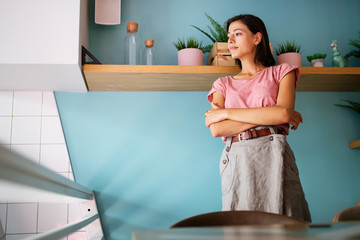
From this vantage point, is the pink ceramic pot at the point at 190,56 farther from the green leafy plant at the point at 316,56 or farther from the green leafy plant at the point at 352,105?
the green leafy plant at the point at 352,105

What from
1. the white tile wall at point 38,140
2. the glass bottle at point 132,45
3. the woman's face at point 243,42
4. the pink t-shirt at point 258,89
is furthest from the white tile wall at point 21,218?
the woman's face at point 243,42

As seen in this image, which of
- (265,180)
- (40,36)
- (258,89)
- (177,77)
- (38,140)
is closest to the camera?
(265,180)

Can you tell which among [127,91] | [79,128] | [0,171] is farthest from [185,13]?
[0,171]

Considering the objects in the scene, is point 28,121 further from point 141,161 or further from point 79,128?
point 141,161

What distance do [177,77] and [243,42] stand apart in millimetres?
448

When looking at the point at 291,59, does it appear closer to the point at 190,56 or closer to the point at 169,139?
the point at 190,56

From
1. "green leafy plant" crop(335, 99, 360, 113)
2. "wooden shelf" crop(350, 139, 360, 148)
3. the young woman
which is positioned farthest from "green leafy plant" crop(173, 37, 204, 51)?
"wooden shelf" crop(350, 139, 360, 148)

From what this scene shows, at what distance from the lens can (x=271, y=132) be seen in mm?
1205

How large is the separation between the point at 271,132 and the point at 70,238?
1265mm

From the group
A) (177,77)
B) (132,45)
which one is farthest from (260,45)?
(132,45)

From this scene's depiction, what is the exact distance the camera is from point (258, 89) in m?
1.30

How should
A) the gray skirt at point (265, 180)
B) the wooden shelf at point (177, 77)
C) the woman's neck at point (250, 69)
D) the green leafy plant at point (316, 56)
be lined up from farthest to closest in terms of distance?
the green leafy plant at point (316, 56), the wooden shelf at point (177, 77), the woman's neck at point (250, 69), the gray skirt at point (265, 180)

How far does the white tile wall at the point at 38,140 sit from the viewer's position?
183 centimetres

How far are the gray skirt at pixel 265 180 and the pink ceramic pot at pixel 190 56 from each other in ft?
2.44
